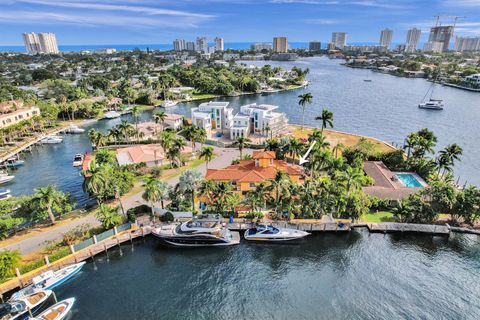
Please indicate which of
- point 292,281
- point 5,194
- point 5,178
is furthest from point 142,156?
point 292,281

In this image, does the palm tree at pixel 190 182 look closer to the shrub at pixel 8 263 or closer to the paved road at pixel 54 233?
the paved road at pixel 54 233

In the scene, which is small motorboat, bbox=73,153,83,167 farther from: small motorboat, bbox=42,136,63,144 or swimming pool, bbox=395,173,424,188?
swimming pool, bbox=395,173,424,188

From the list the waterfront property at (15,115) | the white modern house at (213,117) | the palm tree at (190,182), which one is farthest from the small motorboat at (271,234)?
the waterfront property at (15,115)

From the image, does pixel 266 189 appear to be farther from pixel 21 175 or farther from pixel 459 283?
pixel 21 175

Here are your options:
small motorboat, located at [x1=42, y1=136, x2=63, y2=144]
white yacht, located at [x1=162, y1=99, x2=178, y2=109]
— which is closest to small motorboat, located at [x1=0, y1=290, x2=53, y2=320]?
small motorboat, located at [x1=42, y1=136, x2=63, y2=144]

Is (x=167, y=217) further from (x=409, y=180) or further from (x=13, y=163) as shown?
(x=13, y=163)

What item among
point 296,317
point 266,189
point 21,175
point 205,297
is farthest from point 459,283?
point 21,175

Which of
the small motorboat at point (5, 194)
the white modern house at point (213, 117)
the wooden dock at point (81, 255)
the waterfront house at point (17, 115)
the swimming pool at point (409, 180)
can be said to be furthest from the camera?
the white modern house at point (213, 117)
